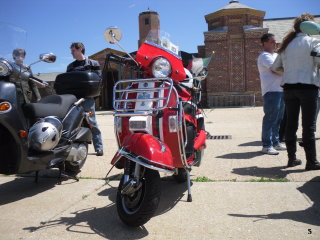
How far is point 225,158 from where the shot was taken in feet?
→ 16.5

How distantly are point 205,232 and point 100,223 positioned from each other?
88cm

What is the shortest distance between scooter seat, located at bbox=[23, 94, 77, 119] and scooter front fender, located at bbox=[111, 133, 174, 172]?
4.31ft

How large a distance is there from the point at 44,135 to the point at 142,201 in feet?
4.75

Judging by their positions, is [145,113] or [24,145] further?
[24,145]

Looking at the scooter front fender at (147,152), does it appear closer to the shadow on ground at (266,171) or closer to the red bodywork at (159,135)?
the red bodywork at (159,135)

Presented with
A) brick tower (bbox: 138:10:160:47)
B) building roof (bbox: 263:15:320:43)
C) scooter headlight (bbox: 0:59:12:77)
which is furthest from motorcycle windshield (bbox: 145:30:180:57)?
brick tower (bbox: 138:10:160:47)

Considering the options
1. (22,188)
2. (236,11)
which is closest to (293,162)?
(22,188)

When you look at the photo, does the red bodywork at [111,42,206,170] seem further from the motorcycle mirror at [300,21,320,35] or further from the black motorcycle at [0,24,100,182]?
the motorcycle mirror at [300,21,320,35]

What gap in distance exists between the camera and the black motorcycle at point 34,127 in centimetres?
319

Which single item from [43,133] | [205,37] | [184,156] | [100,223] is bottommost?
[100,223]

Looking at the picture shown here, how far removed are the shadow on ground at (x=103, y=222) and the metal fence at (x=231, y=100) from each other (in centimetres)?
2178

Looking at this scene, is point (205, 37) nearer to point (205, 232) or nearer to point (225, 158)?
point (225, 158)

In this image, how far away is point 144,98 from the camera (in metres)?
3.14

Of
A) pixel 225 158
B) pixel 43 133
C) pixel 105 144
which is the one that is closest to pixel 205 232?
pixel 43 133
